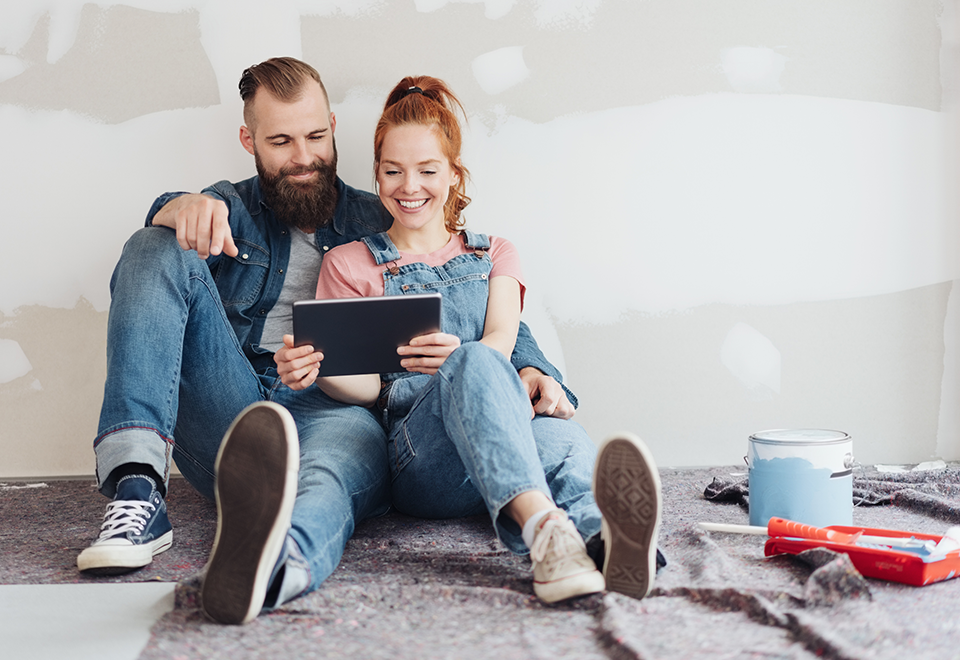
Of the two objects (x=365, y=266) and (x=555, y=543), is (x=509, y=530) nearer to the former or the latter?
(x=555, y=543)

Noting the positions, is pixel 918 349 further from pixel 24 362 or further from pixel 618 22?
pixel 24 362

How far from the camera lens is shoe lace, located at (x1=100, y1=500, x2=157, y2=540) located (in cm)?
111

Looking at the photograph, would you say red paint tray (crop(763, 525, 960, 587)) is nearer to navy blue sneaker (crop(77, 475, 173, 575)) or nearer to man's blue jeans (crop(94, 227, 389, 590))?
man's blue jeans (crop(94, 227, 389, 590))

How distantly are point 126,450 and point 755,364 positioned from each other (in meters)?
1.47

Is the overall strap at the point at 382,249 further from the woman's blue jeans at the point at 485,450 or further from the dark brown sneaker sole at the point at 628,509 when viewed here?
the dark brown sneaker sole at the point at 628,509

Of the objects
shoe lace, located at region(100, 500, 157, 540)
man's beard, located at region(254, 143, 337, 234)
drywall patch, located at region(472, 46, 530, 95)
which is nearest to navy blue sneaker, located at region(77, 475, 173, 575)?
shoe lace, located at region(100, 500, 157, 540)

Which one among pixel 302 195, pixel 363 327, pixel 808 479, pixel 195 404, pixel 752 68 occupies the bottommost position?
pixel 808 479

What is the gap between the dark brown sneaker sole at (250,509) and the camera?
2.76ft

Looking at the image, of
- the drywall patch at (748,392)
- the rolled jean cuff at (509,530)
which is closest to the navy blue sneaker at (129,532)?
the rolled jean cuff at (509,530)

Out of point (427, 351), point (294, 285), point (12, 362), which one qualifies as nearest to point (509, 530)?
point (427, 351)

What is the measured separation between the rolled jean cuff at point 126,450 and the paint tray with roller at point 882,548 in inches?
37.8

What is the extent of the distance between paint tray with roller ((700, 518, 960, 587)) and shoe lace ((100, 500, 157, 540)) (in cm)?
96

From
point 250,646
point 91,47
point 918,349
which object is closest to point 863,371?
point 918,349

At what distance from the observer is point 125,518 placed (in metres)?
1.11
